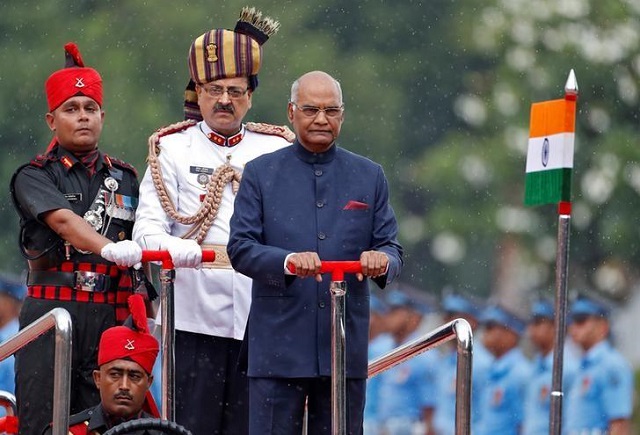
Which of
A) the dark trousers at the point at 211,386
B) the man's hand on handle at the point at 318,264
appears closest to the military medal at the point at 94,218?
the dark trousers at the point at 211,386

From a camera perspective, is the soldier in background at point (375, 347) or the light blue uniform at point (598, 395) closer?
the light blue uniform at point (598, 395)

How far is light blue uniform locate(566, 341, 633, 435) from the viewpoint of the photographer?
40.3ft

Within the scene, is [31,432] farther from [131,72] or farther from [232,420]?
[131,72]

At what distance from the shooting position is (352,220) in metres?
6.34

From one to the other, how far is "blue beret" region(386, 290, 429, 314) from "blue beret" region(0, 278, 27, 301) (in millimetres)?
2691

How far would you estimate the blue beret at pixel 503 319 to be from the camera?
14102 mm

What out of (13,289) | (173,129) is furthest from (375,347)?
(173,129)

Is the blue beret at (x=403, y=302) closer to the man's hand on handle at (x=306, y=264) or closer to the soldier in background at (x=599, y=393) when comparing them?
the soldier in background at (x=599, y=393)

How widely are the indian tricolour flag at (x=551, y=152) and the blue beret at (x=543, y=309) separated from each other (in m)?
8.50

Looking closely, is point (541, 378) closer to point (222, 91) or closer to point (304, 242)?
point (222, 91)

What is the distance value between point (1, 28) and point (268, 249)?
13.2 metres

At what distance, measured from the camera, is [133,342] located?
6.66 m

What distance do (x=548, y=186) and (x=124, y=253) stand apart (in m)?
1.40

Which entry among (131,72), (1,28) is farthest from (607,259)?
(1,28)
